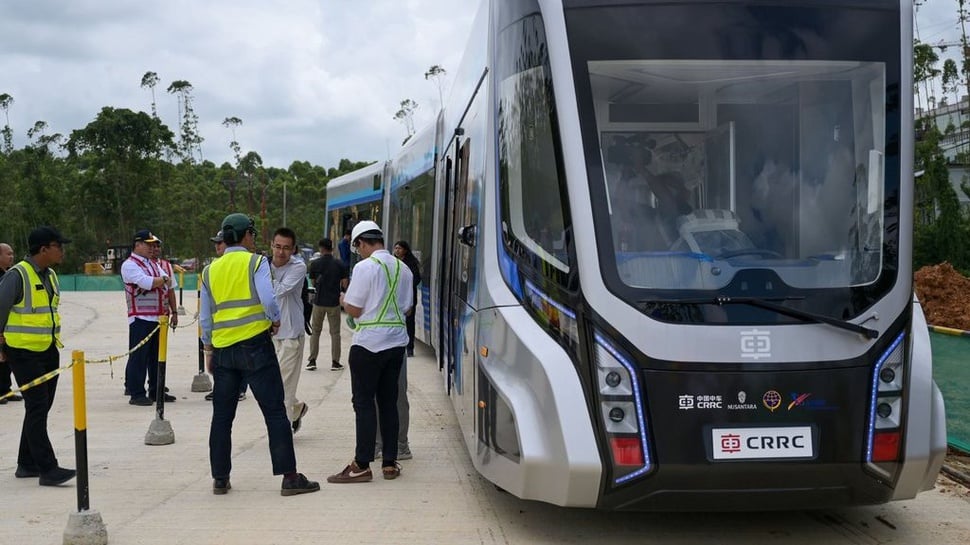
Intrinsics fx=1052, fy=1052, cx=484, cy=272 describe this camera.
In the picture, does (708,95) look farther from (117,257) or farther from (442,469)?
(117,257)

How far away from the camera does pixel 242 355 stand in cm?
705

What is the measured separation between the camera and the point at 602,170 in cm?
569

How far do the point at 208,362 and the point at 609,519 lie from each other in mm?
2885

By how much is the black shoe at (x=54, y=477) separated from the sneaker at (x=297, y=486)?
63.5 inches

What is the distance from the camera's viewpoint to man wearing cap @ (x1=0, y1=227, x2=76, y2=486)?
7.44m

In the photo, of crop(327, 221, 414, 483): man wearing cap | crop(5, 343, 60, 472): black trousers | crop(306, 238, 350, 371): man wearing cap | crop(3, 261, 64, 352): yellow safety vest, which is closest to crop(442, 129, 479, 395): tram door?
crop(327, 221, 414, 483): man wearing cap

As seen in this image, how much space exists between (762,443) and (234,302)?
3592mm

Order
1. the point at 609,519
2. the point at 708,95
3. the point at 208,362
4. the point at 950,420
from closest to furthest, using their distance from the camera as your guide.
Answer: the point at 708,95 → the point at 609,519 → the point at 208,362 → the point at 950,420

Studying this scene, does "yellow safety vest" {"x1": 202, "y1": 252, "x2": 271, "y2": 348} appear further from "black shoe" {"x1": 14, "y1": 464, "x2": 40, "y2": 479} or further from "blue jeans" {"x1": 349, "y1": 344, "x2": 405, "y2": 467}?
"black shoe" {"x1": 14, "y1": 464, "x2": 40, "y2": 479}

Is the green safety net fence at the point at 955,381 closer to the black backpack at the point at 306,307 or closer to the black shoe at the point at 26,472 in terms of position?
the black backpack at the point at 306,307

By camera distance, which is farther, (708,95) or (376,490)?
(376,490)

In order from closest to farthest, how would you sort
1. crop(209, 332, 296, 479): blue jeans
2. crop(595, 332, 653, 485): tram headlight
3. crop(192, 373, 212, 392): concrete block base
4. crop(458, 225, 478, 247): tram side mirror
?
crop(595, 332, 653, 485): tram headlight
crop(458, 225, 478, 247): tram side mirror
crop(209, 332, 296, 479): blue jeans
crop(192, 373, 212, 392): concrete block base

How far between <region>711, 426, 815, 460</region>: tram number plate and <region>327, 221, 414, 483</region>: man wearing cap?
2.70m

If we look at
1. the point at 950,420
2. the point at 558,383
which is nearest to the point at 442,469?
the point at 558,383
